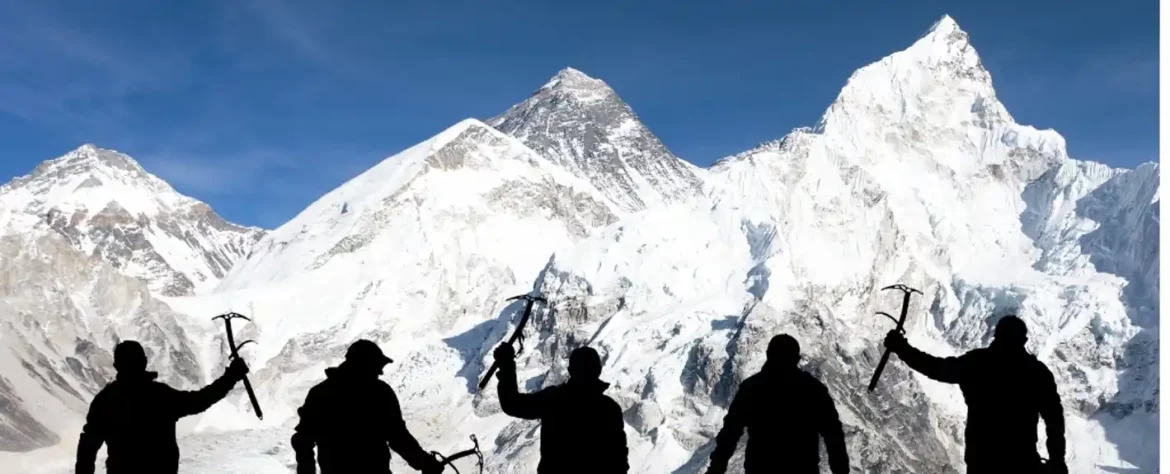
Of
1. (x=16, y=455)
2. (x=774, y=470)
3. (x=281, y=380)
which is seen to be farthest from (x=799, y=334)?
(x=774, y=470)

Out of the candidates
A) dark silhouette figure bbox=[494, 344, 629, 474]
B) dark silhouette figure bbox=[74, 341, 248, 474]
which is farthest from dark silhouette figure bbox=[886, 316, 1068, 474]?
dark silhouette figure bbox=[74, 341, 248, 474]

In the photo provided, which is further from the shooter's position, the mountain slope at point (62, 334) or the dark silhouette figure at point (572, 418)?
the mountain slope at point (62, 334)

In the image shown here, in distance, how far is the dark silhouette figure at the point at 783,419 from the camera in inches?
450

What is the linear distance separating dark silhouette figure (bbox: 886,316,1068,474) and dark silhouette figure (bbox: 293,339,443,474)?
5.21m

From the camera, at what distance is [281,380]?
187m

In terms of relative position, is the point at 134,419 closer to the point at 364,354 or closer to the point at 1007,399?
the point at 364,354

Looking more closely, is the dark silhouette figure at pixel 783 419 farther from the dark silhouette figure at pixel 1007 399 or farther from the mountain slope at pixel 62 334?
the mountain slope at pixel 62 334

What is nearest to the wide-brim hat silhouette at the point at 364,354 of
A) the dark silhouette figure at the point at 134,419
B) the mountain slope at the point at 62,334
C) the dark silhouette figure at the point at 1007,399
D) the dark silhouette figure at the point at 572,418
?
the dark silhouette figure at the point at 572,418

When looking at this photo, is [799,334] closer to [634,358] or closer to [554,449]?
[634,358]

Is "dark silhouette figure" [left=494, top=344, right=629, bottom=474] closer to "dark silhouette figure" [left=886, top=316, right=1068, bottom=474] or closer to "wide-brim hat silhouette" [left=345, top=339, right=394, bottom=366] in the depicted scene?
"wide-brim hat silhouette" [left=345, top=339, right=394, bottom=366]

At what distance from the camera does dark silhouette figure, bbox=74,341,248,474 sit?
11617mm

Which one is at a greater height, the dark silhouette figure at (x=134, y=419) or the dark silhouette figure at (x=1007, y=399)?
the dark silhouette figure at (x=1007, y=399)

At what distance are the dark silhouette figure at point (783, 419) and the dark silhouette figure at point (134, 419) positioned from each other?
5.16 m

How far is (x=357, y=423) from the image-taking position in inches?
457
